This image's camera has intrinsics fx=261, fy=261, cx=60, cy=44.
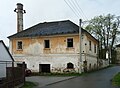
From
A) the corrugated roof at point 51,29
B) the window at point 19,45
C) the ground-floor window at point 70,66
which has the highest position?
the corrugated roof at point 51,29

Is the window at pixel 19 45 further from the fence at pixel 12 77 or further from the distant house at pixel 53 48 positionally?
the fence at pixel 12 77

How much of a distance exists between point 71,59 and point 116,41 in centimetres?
3373

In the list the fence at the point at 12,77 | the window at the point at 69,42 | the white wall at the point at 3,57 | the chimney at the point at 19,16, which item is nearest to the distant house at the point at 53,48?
the window at the point at 69,42

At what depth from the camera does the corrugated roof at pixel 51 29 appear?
1448 inches

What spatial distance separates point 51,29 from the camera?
128 feet

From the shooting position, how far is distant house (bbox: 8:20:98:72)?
3575 cm

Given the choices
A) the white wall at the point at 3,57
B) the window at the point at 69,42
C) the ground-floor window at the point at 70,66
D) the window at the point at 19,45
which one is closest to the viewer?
the white wall at the point at 3,57

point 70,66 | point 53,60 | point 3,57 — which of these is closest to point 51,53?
point 53,60

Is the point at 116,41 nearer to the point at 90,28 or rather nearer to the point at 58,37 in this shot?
the point at 90,28

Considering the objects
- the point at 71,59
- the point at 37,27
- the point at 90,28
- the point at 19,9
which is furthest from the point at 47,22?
the point at 90,28

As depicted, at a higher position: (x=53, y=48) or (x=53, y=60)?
(x=53, y=48)

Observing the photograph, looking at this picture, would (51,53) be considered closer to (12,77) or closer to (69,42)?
(69,42)

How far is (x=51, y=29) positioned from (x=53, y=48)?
3.33m

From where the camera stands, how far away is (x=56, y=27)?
3938 cm
